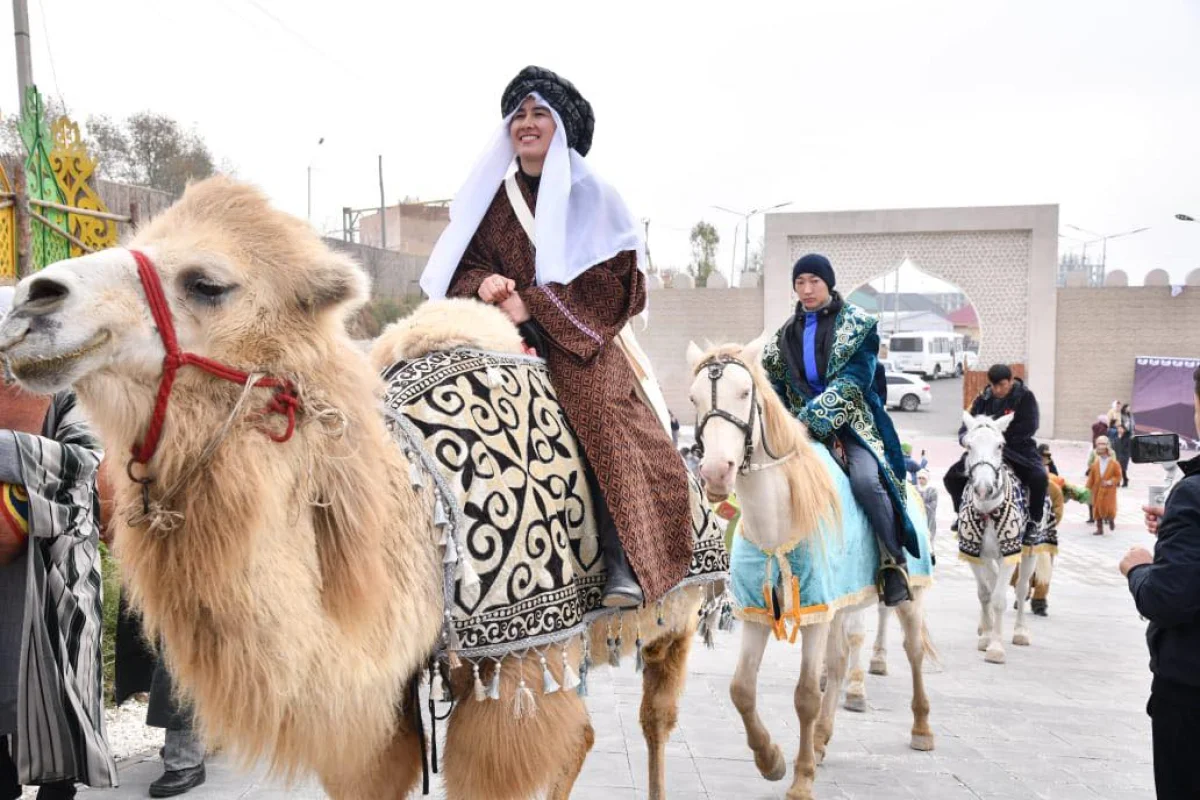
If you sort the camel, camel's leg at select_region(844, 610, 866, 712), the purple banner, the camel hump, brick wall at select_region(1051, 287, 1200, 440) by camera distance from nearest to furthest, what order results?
the camel < the camel hump < camel's leg at select_region(844, 610, 866, 712) < the purple banner < brick wall at select_region(1051, 287, 1200, 440)

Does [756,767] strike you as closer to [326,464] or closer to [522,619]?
[522,619]

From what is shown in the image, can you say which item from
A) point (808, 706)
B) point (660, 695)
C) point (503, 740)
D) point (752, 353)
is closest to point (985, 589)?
point (808, 706)

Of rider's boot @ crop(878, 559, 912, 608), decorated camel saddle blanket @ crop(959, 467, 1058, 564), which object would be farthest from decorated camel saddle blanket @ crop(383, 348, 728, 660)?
decorated camel saddle blanket @ crop(959, 467, 1058, 564)

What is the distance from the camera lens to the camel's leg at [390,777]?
249 centimetres

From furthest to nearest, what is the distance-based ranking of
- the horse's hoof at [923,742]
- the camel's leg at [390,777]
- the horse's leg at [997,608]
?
the horse's leg at [997,608]
the horse's hoof at [923,742]
the camel's leg at [390,777]

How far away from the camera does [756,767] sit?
16.3 feet

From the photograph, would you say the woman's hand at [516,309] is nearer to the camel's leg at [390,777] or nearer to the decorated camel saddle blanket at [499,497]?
the decorated camel saddle blanket at [499,497]

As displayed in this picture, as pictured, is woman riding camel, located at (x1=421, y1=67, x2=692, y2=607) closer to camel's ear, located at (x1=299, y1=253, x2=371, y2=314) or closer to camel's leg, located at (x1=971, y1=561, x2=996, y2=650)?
camel's ear, located at (x1=299, y1=253, x2=371, y2=314)

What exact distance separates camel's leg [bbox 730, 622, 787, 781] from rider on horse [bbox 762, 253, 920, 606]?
36.6 inches

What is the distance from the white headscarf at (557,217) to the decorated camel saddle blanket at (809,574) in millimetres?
2099

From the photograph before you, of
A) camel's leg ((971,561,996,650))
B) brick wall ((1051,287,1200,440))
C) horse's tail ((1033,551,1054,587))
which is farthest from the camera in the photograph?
brick wall ((1051,287,1200,440))

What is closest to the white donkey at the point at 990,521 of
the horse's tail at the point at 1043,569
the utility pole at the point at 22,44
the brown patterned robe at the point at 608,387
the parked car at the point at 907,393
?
the horse's tail at the point at 1043,569

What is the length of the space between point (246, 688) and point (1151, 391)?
29.0 m

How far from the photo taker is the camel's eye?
187cm
